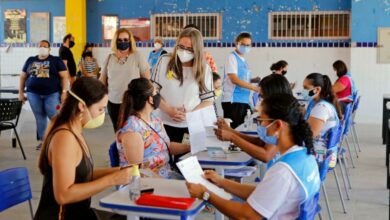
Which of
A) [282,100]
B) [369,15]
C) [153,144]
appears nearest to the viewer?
[282,100]

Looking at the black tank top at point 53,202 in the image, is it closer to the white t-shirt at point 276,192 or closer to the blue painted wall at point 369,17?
the white t-shirt at point 276,192

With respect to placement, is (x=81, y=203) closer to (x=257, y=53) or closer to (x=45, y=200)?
(x=45, y=200)

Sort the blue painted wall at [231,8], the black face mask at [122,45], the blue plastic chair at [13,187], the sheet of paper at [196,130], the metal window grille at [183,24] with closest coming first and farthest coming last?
the blue plastic chair at [13,187], the sheet of paper at [196,130], the black face mask at [122,45], the blue painted wall at [231,8], the metal window grille at [183,24]

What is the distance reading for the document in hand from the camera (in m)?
3.71

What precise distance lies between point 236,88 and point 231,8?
18.5 ft

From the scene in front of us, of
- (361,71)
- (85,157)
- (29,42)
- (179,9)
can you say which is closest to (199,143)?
(85,157)

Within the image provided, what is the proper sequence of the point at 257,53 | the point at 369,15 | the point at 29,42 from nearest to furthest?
the point at 369,15, the point at 257,53, the point at 29,42

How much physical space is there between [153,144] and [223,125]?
21.9 inches

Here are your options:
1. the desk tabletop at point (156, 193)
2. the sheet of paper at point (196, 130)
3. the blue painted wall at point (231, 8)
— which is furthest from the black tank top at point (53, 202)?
the blue painted wall at point (231, 8)

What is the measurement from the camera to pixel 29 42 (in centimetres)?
1315

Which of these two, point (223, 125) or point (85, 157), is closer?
point (85, 157)

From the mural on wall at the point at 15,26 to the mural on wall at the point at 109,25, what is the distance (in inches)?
85.1

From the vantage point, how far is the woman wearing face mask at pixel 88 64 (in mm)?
11741

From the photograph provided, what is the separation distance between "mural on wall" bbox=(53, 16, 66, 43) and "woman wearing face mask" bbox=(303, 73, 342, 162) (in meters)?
9.32
